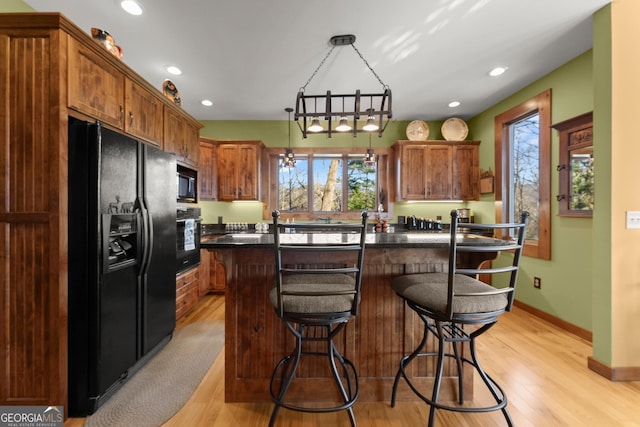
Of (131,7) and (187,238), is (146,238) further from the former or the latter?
(131,7)

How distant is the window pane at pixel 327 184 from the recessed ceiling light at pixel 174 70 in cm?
240

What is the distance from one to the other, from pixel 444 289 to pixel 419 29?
2182 millimetres

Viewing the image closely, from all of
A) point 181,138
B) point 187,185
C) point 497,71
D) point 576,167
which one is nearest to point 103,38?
point 181,138

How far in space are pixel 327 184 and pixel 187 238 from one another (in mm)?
2522

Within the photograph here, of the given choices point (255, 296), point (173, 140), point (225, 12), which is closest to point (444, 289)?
point (255, 296)

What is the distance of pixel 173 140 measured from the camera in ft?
9.61

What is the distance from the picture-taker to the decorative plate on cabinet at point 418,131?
14.8 feet

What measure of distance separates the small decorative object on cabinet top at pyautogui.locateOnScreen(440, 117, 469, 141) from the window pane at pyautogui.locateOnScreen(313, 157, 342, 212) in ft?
6.02

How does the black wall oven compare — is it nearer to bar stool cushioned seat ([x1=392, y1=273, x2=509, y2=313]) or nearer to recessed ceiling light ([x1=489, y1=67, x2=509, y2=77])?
bar stool cushioned seat ([x1=392, y1=273, x2=509, y2=313])

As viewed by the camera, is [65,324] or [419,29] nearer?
[65,324]

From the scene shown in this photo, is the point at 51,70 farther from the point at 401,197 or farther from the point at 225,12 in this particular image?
the point at 401,197

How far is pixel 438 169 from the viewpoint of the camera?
4.37m

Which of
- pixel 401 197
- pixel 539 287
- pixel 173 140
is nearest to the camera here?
pixel 173 140

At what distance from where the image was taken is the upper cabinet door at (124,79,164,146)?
87.0 inches
